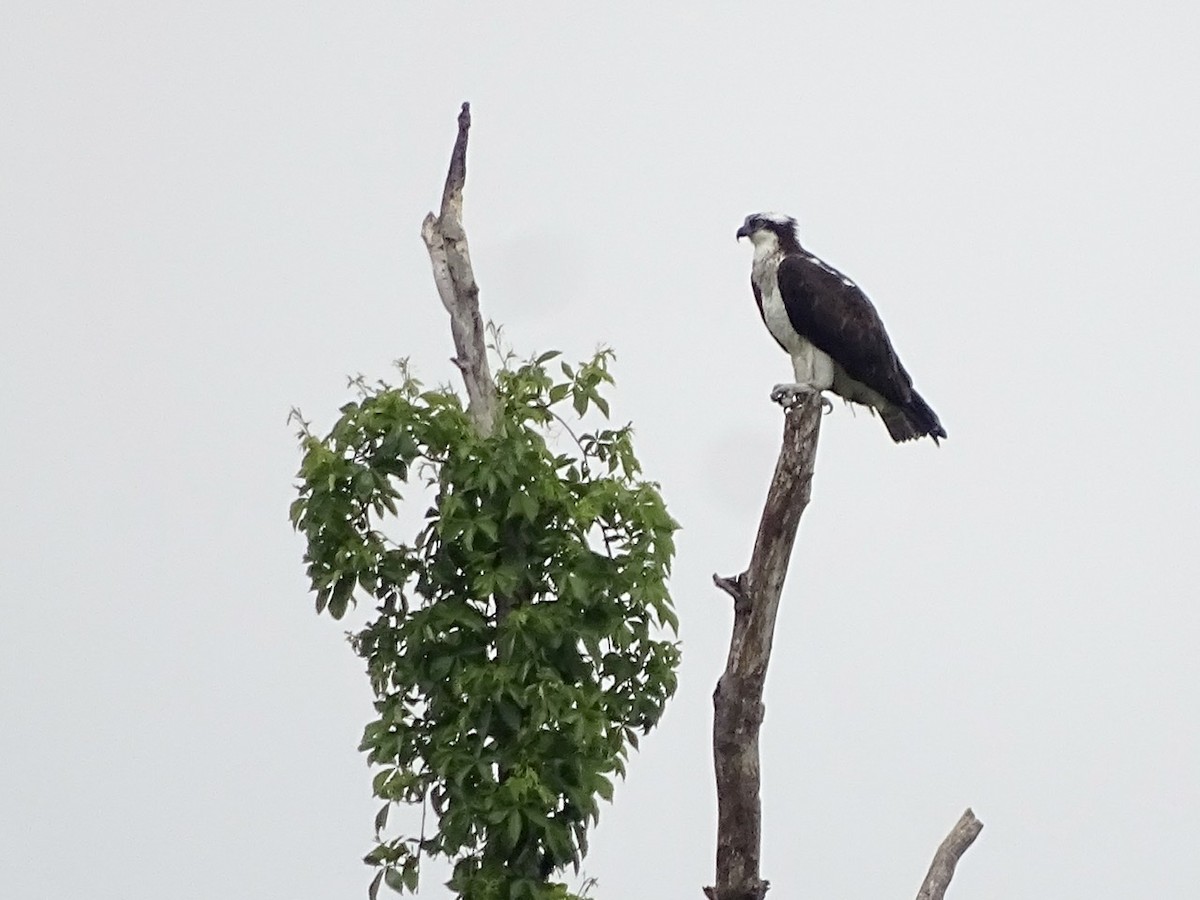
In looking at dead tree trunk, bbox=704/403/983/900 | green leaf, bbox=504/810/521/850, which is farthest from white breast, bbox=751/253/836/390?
green leaf, bbox=504/810/521/850

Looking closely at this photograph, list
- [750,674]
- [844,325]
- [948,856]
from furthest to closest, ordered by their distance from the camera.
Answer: [844,325] < [948,856] < [750,674]

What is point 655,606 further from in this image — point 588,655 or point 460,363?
point 460,363

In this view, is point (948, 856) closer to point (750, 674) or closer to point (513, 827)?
point (750, 674)

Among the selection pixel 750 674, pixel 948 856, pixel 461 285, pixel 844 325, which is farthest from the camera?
pixel 844 325

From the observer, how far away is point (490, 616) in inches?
333

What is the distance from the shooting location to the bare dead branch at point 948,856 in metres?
9.06

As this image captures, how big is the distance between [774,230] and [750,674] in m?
3.36

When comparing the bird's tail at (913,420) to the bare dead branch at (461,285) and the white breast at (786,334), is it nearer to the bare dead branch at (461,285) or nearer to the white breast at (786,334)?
the white breast at (786,334)

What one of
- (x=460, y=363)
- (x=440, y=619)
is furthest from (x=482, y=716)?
(x=460, y=363)

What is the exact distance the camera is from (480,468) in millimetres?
8156

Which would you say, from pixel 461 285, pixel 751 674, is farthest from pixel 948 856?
pixel 461 285

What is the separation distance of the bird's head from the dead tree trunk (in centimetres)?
245

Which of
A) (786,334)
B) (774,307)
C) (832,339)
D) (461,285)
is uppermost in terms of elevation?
(774,307)

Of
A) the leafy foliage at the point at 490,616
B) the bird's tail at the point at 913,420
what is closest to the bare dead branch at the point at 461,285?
the leafy foliage at the point at 490,616
